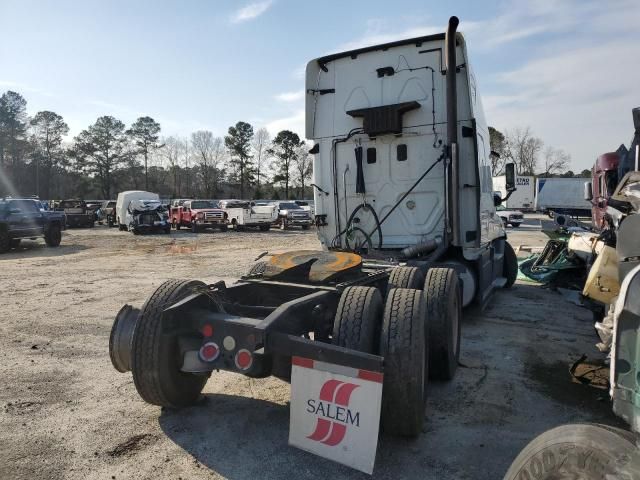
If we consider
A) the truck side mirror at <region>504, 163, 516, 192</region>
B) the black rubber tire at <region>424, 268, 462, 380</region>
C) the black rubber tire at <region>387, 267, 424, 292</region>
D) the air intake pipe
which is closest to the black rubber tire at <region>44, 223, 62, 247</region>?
the truck side mirror at <region>504, 163, 516, 192</region>

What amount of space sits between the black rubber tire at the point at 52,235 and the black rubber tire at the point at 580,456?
20.2 meters

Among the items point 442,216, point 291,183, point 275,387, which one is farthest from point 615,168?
point 291,183

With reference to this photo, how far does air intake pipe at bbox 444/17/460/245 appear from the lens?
562cm

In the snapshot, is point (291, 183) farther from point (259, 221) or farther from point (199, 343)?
point (199, 343)

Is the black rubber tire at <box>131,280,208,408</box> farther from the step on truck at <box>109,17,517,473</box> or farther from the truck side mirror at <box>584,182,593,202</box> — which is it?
the truck side mirror at <box>584,182,593,202</box>

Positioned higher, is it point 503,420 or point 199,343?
point 199,343

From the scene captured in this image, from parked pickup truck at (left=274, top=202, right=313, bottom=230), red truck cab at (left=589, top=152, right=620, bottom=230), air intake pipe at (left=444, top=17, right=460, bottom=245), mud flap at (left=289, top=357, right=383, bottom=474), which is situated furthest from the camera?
parked pickup truck at (left=274, top=202, right=313, bottom=230)

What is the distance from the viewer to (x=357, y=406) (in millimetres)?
2771

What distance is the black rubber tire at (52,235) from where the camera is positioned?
18.7 m

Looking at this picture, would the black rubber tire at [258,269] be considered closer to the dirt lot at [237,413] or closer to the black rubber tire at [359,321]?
the dirt lot at [237,413]

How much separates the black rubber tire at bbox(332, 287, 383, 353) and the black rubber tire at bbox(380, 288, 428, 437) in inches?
3.5

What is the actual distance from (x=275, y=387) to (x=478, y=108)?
4728 millimetres

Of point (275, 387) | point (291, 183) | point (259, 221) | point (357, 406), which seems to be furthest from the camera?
point (291, 183)

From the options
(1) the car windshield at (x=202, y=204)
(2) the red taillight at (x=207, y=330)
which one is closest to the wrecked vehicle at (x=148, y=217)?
(1) the car windshield at (x=202, y=204)
